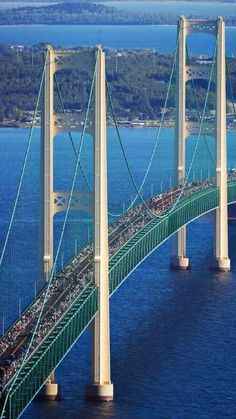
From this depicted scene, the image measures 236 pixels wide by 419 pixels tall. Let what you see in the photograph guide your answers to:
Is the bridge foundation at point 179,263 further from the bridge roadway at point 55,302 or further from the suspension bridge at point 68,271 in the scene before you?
the bridge roadway at point 55,302

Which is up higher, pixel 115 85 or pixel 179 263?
pixel 115 85

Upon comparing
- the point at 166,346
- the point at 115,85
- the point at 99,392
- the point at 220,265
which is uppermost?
the point at 115,85

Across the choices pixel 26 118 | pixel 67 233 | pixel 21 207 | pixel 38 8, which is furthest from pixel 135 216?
pixel 38 8

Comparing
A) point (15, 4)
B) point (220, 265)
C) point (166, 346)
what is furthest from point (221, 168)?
point (15, 4)

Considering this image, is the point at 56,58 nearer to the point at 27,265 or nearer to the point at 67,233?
the point at 27,265

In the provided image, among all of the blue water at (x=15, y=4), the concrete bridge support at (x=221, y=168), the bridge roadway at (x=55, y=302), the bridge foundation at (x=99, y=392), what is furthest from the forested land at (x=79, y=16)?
the bridge foundation at (x=99, y=392)

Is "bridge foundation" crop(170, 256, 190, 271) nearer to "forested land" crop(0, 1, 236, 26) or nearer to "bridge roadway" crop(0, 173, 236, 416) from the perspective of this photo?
"bridge roadway" crop(0, 173, 236, 416)

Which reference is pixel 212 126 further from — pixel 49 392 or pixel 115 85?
pixel 115 85
